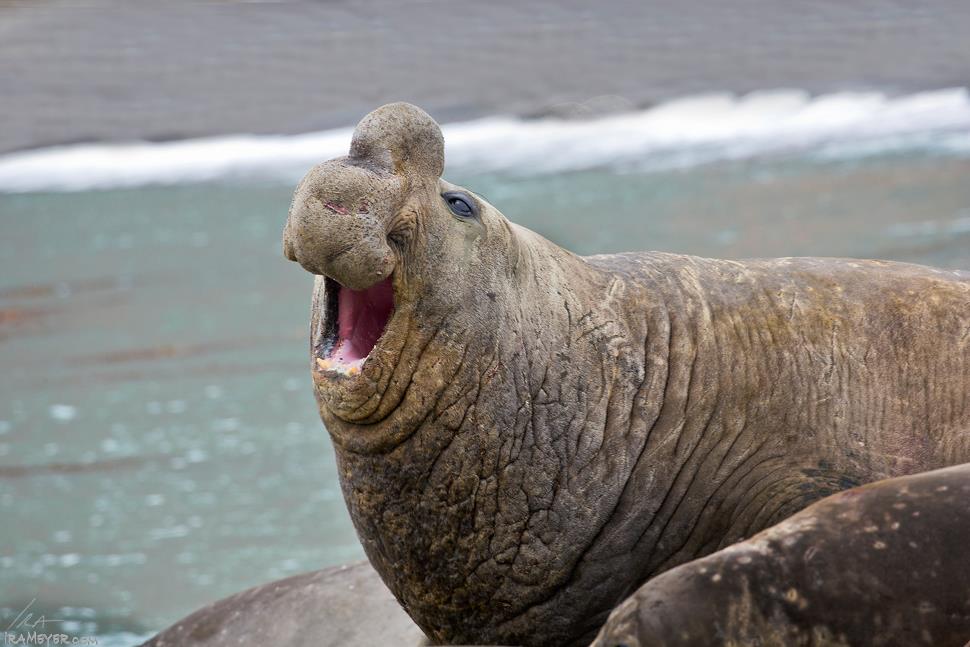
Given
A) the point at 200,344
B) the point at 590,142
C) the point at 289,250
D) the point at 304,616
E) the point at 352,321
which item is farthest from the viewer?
the point at 590,142

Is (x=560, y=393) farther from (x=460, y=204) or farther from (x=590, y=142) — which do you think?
(x=590, y=142)

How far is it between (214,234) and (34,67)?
365cm

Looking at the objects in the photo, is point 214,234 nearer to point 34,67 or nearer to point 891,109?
point 34,67

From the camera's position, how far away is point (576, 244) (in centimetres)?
1010

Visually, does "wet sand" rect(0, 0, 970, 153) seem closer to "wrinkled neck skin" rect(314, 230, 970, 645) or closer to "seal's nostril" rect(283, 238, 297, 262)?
"wrinkled neck skin" rect(314, 230, 970, 645)

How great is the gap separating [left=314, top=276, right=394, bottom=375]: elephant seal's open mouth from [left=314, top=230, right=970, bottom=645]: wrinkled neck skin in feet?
0.27

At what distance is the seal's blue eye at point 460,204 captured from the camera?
3.04 m

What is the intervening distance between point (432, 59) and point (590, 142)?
1.73m

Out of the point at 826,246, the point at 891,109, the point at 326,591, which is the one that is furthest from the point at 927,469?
the point at 891,109

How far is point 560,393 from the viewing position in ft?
10.1

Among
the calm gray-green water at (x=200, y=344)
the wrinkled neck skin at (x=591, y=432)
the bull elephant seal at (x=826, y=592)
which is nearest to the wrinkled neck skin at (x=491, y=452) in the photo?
the wrinkled neck skin at (x=591, y=432)

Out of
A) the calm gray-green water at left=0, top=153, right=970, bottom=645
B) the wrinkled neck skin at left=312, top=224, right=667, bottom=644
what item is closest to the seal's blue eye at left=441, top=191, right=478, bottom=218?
the wrinkled neck skin at left=312, top=224, right=667, bottom=644

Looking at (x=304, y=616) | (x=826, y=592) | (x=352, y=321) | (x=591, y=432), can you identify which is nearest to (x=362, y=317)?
(x=352, y=321)

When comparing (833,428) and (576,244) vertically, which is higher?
(833,428)
